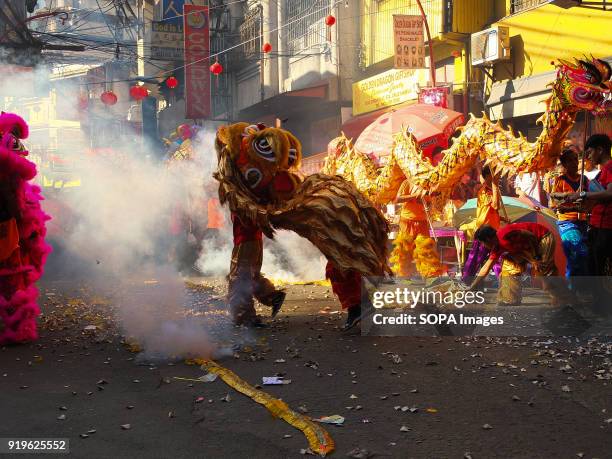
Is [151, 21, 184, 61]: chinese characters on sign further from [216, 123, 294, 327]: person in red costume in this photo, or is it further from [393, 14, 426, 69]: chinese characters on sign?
[216, 123, 294, 327]: person in red costume

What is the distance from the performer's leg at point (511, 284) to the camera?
25.2 feet

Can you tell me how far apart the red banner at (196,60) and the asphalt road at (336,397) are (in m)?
18.2

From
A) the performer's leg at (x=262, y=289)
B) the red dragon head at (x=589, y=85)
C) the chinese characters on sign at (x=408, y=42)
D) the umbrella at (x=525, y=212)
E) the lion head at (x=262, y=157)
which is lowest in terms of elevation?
the performer's leg at (x=262, y=289)

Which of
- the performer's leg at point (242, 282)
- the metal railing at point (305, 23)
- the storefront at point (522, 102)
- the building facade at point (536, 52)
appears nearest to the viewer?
the performer's leg at point (242, 282)

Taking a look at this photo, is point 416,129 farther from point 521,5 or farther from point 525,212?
point 521,5

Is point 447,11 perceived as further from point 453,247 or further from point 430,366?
point 430,366

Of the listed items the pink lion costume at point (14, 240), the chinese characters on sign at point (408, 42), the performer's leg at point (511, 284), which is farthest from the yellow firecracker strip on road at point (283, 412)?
the chinese characters on sign at point (408, 42)

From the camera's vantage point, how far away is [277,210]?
620cm

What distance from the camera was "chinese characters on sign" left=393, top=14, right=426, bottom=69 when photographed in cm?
1664

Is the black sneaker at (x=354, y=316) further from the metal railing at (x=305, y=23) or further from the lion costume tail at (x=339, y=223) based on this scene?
the metal railing at (x=305, y=23)

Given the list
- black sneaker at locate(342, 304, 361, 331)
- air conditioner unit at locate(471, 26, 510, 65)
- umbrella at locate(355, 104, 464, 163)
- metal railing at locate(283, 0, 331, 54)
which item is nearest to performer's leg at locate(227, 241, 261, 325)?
black sneaker at locate(342, 304, 361, 331)

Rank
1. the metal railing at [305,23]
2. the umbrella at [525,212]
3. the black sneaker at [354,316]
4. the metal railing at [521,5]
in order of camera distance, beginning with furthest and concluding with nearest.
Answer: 1. the metal railing at [305,23]
2. the metal railing at [521,5]
3. the umbrella at [525,212]
4. the black sneaker at [354,316]

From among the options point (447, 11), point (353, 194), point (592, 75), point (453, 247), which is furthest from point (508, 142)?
point (447, 11)

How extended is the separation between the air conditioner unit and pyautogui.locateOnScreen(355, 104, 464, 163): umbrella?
7.78 feet
